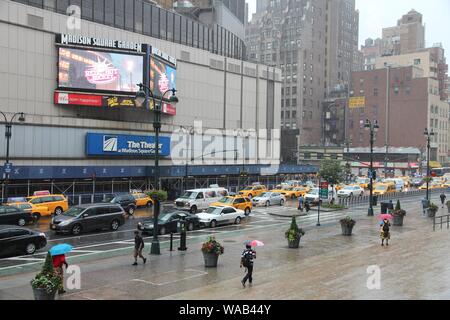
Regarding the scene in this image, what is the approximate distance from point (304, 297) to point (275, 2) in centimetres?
14853

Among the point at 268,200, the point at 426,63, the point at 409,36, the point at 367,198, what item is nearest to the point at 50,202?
the point at 268,200

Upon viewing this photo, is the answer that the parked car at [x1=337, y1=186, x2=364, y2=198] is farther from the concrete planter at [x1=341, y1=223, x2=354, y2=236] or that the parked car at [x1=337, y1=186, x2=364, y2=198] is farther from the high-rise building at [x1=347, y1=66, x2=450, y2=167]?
the high-rise building at [x1=347, y1=66, x2=450, y2=167]

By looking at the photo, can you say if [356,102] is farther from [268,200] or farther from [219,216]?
[219,216]

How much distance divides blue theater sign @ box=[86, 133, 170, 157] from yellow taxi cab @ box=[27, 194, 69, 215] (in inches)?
525

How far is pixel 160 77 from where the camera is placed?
59750mm

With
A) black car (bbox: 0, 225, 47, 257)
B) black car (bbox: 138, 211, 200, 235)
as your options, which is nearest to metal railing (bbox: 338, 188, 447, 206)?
black car (bbox: 138, 211, 200, 235)

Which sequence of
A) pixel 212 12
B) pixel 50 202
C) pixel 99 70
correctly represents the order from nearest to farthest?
1. pixel 50 202
2. pixel 99 70
3. pixel 212 12

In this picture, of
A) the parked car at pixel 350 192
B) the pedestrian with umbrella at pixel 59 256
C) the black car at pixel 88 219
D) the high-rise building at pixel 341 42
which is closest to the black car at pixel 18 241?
the black car at pixel 88 219

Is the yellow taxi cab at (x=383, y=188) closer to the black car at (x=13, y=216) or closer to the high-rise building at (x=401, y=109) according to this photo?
the black car at (x=13, y=216)

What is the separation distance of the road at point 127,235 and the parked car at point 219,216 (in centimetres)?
54

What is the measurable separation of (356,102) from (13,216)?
119 metres

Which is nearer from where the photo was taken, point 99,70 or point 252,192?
point 99,70
